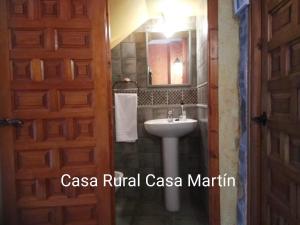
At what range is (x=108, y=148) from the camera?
67.0 inches

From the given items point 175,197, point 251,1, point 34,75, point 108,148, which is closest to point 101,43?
point 34,75

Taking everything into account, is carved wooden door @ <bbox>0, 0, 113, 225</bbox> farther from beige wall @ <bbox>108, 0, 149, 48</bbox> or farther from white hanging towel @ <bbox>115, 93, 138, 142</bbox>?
white hanging towel @ <bbox>115, 93, 138, 142</bbox>

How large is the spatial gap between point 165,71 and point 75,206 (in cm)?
170

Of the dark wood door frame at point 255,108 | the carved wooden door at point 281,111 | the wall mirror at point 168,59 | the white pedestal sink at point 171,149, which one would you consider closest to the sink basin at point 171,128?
the white pedestal sink at point 171,149

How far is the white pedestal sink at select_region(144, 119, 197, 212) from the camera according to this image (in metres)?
2.30

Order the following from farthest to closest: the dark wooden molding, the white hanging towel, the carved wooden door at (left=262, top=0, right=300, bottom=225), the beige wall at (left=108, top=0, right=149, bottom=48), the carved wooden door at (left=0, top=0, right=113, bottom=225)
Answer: the white hanging towel
the beige wall at (left=108, top=0, right=149, bottom=48)
the dark wooden molding
the carved wooden door at (left=0, top=0, right=113, bottom=225)
the carved wooden door at (left=262, top=0, right=300, bottom=225)

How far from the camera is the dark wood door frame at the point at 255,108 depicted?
150 cm

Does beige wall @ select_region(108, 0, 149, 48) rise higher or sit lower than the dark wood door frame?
higher

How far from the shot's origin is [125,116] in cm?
260

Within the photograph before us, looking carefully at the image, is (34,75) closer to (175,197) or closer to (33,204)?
(33,204)

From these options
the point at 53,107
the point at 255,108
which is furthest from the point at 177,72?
the point at 53,107

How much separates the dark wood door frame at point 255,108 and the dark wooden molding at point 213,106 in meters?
0.23

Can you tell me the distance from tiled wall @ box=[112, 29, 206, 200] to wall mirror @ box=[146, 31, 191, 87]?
0.22 ft

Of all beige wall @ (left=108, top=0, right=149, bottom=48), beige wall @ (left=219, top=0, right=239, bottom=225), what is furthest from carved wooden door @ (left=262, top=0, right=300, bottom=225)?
beige wall @ (left=108, top=0, right=149, bottom=48)
